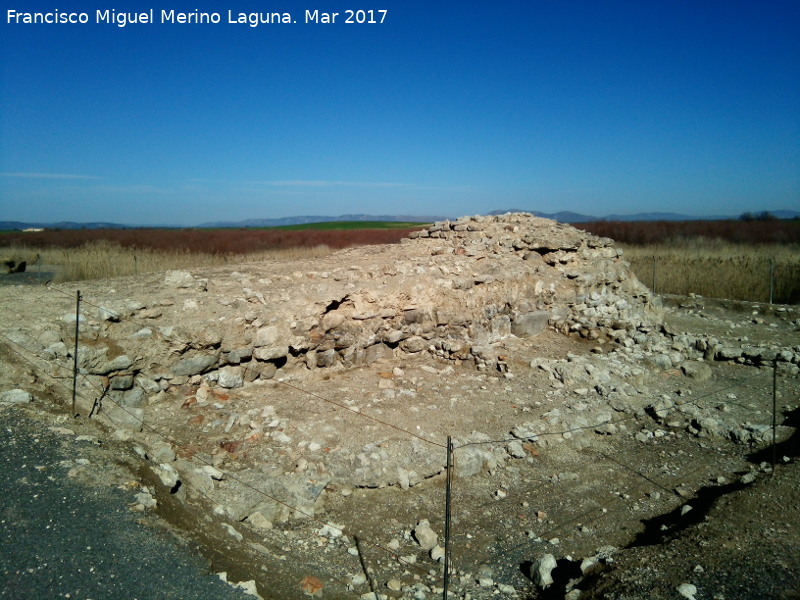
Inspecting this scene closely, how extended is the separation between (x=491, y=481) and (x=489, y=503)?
0.36 m

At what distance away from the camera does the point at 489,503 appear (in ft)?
17.2

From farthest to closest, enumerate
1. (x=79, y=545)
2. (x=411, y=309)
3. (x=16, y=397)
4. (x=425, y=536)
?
(x=411, y=309)
(x=16, y=397)
(x=425, y=536)
(x=79, y=545)

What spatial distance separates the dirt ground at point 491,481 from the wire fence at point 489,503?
19 millimetres

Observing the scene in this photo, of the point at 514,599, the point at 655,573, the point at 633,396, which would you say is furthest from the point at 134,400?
the point at 633,396

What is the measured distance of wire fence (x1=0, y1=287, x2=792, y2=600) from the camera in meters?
4.16

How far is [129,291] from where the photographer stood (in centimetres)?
716

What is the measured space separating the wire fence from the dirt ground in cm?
2

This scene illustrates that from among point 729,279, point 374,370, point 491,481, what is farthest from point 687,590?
point 729,279

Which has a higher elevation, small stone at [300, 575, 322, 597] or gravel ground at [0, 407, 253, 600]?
gravel ground at [0, 407, 253, 600]

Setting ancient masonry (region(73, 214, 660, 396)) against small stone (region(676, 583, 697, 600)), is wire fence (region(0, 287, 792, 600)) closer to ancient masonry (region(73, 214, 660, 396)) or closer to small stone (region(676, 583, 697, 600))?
ancient masonry (region(73, 214, 660, 396))

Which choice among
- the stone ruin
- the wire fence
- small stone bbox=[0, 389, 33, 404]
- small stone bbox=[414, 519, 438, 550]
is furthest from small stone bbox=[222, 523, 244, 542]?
small stone bbox=[0, 389, 33, 404]

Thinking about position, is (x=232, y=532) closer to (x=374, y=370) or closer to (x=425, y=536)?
(x=425, y=536)

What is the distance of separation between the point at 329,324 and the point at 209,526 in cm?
368

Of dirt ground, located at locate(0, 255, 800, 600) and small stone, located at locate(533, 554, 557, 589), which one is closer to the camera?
dirt ground, located at locate(0, 255, 800, 600)
